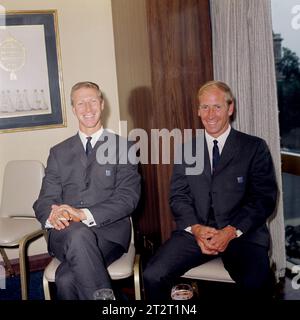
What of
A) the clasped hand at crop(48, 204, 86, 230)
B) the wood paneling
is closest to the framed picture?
the wood paneling

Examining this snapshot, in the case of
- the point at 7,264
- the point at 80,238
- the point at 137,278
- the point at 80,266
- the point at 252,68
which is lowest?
the point at 7,264

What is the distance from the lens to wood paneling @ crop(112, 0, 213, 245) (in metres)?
2.70

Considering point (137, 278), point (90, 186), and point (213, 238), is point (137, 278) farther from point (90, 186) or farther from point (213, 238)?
point (90, 186)

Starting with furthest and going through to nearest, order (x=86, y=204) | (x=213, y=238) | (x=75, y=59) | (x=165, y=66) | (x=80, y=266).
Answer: (x=75, y=59) < (x=165, y=66) < (x=86, y=204) < (x=213, y=238) < (x=80, y=266)

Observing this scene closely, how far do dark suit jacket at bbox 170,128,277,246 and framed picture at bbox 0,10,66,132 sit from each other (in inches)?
62.9

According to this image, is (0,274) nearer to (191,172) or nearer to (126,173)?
(126,173)

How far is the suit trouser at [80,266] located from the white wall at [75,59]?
1378mm

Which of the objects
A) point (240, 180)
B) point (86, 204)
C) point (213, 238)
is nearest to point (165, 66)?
point (240, 180)

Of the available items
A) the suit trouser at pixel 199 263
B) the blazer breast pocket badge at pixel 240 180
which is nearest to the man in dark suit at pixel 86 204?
the suit trouser at pixel 199 263

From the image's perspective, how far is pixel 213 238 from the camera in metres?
2.22

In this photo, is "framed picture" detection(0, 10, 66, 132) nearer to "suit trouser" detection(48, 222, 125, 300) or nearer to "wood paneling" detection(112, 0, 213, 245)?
"wood paneling" detection(112, 0, 213, 245)

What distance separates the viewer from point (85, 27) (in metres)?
3.40

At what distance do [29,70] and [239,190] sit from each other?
1.99 m
